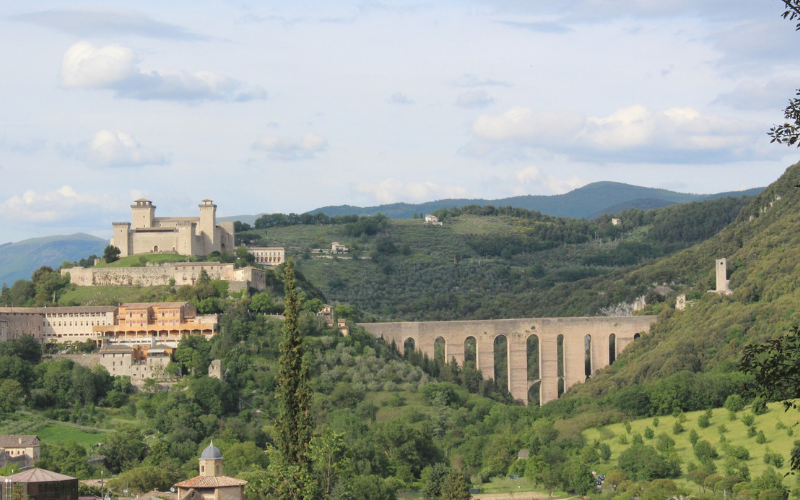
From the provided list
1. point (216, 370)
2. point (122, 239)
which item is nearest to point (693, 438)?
point (216, 370)

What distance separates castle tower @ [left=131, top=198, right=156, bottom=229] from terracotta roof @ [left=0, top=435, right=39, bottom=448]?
28.9 m

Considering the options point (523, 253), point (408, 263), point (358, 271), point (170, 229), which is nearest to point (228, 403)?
point (170, 229)

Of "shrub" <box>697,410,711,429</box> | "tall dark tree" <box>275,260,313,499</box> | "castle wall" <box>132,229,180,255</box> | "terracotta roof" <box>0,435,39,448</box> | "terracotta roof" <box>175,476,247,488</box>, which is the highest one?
"castle wall" <box>132,229,180,255</box>

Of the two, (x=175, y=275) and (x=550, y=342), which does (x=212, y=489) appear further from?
(x=550, y=342)

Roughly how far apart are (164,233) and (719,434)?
3731 cm

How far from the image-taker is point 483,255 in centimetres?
11919

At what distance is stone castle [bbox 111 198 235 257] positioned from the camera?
7744 centimetres

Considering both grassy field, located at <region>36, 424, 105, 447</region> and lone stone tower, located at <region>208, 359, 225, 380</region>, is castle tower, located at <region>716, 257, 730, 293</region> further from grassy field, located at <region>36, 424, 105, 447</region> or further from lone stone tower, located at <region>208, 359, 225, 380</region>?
grassy field, located at <region>36, 424, 105, 447</region>

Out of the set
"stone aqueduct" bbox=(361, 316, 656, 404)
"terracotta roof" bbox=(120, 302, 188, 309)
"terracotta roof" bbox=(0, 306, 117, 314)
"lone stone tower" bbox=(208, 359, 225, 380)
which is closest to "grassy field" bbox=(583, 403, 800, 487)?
"stone aqueduct" bbox=(361, 316, 656, 404)

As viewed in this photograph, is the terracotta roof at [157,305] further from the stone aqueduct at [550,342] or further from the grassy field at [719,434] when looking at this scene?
the grassy field at [719,434]

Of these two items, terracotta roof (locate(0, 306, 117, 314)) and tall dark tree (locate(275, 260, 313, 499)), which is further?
terracotta roof (locate(0, 306, 117, 314))

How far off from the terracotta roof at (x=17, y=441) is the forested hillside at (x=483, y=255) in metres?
37.1

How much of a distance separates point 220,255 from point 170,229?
3.58 metres

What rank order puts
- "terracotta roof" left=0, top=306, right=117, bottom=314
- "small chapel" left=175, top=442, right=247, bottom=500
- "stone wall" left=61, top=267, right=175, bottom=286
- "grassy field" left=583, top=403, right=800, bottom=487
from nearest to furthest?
1. "small chapel" left=175, top=442, right=247, bottom=500
2. "grassy field" left=583, top=403, right=800, bottom=487
3. "terracotta roof" left=0, top=306, right=117, bottom=314
4. "stone wall" left=61, top=267, right=175, bottom=286
